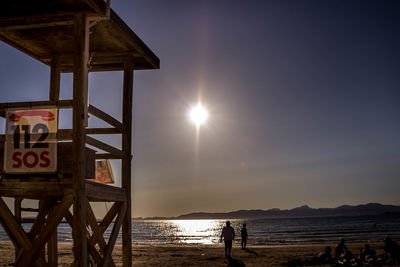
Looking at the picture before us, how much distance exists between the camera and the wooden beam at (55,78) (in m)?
8.91

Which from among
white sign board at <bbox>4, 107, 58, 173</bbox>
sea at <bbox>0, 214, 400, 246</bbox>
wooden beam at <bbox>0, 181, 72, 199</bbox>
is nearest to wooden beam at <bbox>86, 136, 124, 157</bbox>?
white sign board at <bbox>4, 107, 58, 173</bbox>

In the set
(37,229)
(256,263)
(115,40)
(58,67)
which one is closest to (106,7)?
(115,40)

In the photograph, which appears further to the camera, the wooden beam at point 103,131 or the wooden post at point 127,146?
the wooden post at point 127,146

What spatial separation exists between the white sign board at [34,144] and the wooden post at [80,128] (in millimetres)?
359

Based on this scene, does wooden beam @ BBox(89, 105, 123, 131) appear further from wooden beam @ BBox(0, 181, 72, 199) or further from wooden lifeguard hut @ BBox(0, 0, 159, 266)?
wooden beam @ BBox(0, 181, 72, 199)

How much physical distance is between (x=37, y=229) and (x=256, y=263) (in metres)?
12.9

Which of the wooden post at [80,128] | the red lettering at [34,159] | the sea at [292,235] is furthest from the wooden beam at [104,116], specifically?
the sea at [292,235]

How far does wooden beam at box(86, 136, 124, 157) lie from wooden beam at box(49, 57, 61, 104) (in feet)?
5.80

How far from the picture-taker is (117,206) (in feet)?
29.1

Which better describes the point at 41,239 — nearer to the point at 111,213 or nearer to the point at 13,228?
the point at 13,228

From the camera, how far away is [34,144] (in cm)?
656

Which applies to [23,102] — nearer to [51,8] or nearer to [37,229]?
[51,8]

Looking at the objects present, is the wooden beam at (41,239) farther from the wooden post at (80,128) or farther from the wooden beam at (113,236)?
the wooden beam at (113,236)

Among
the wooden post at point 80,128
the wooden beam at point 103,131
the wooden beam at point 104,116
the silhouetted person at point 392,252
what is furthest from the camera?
the silhouetted person at point 392,252
